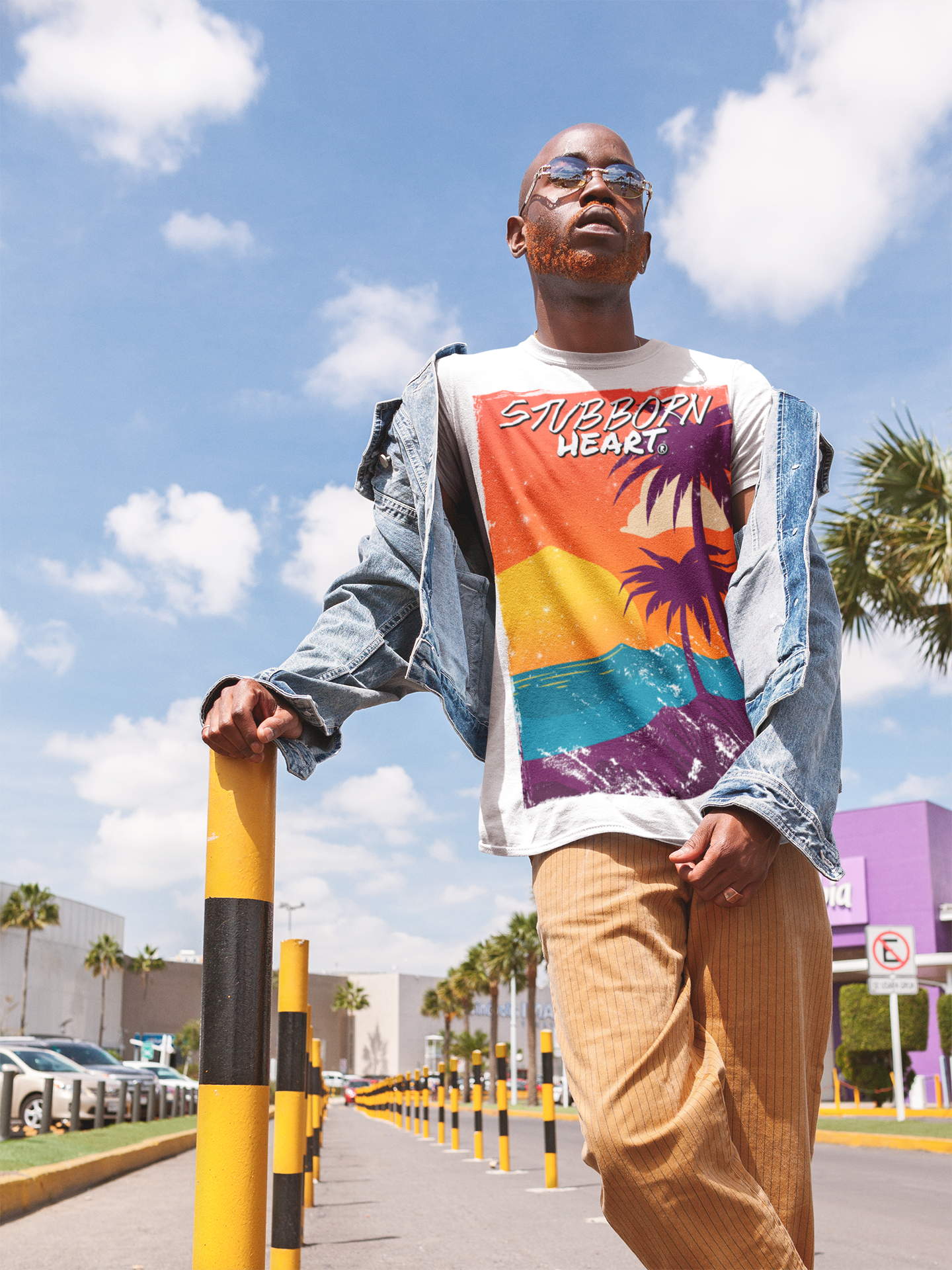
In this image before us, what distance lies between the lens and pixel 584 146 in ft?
7.61

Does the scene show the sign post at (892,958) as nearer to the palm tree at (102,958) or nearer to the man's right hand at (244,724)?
the man's right hand at (244,724)

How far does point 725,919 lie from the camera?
1.76m

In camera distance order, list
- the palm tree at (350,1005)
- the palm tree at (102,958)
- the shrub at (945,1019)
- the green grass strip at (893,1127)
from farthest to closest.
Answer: the palm tree at (350,1005)
the palm tree at (102,958)
the shrub at (945,1019)
the green grass strip at (893,1127)

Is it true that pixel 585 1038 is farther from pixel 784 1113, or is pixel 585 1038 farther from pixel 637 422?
pixel 637 422

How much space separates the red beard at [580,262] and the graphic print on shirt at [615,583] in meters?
0.21

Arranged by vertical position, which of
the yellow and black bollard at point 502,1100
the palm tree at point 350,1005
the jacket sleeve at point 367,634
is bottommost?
the palm tree at point 350,1005

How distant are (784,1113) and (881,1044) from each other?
2542 cm

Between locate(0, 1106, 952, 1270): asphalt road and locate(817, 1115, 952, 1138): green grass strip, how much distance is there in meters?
2.53

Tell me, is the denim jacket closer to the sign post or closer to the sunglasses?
the sunglasses

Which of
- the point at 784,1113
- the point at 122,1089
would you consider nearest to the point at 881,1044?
the point at 122,1089

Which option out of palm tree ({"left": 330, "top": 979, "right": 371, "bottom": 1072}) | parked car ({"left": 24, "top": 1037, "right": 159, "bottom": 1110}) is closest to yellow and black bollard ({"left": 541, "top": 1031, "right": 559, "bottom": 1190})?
parked car ({"left": 24, "top": 1037, "right": 159, "bottom": 1110})

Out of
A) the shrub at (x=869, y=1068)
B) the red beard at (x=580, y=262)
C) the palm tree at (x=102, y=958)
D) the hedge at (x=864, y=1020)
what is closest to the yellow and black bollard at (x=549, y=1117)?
the red beard at (x=580, y=262)

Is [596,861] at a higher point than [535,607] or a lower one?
lower

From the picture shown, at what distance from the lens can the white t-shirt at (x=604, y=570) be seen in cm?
189
